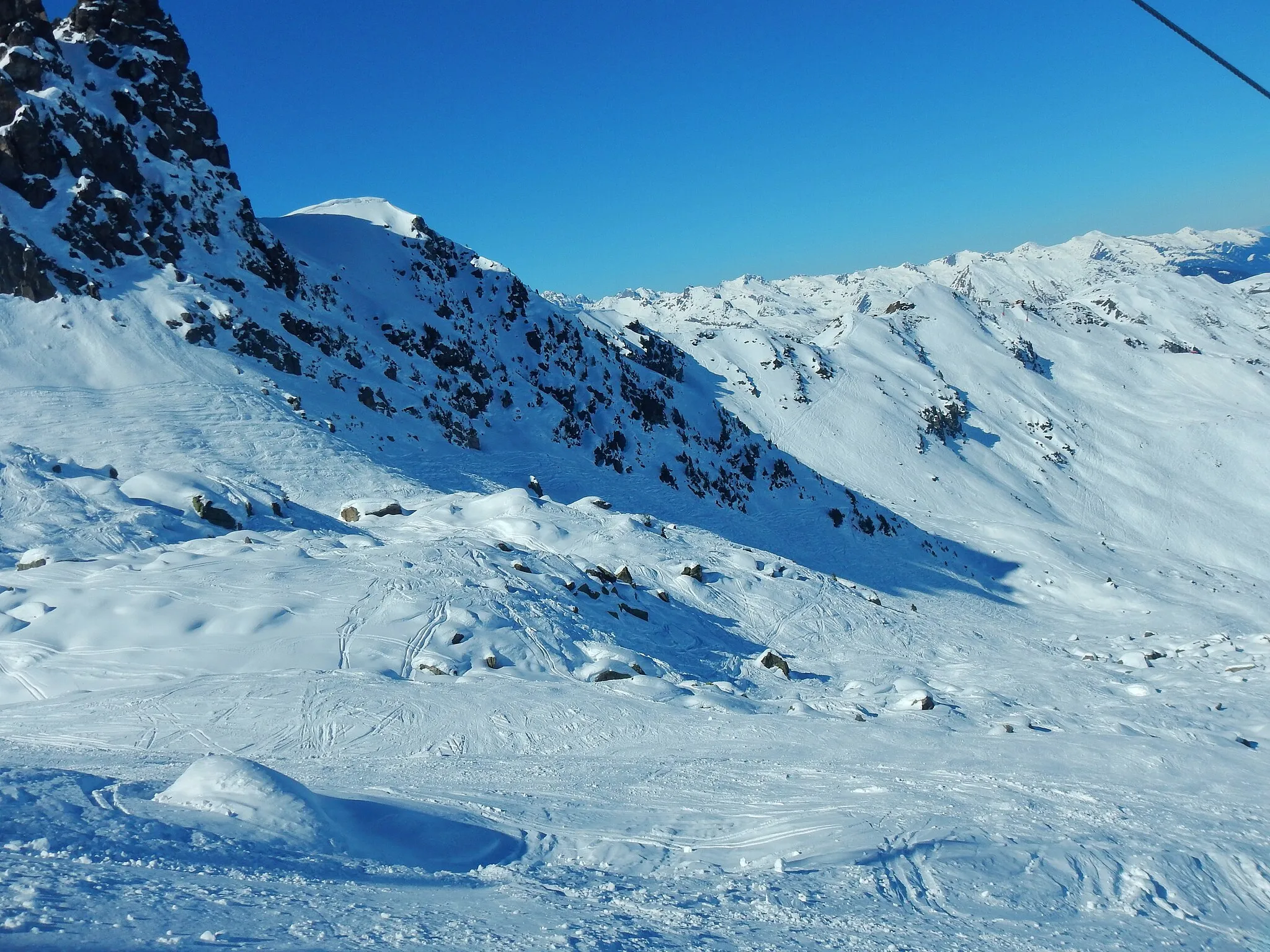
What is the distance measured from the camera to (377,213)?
165 ft

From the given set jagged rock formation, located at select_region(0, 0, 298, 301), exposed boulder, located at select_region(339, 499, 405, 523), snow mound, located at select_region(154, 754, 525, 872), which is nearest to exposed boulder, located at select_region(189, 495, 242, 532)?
exposed boulder, located at select_region(339, 499, 405, 523)

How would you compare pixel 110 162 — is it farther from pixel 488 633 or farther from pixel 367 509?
pixel 488 633

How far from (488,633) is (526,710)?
3.16 metres

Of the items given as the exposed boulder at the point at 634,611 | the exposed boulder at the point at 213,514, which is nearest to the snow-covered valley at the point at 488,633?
the exposed boulder at the point at 213,514

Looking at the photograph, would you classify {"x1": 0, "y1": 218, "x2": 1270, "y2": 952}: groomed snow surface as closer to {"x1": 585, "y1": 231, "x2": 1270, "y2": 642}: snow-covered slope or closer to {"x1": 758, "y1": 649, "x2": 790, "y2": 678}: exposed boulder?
{"x1": 758, "y1": 649, "x2": 790, "y2": 678}: exposed boulder

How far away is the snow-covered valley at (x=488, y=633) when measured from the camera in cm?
564

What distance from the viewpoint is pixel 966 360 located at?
247 feet

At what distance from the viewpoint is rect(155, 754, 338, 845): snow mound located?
223 inches

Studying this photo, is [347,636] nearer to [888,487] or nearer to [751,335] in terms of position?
[888,487]

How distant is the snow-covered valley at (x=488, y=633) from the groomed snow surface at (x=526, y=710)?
2.7 inches

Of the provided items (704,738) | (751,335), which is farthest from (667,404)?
(704,738)

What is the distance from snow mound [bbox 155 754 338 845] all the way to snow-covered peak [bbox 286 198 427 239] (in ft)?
152

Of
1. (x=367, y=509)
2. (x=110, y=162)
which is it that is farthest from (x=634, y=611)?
(x=110, y=162)

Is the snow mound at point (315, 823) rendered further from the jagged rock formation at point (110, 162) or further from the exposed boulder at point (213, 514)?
the jagged rock formation at point (110, 162)
